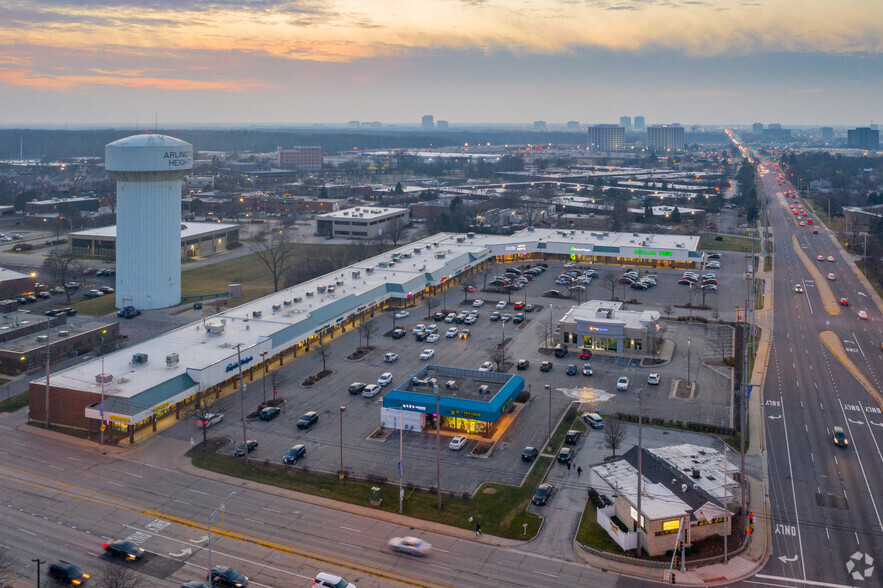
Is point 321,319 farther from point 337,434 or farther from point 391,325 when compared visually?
point 337,434

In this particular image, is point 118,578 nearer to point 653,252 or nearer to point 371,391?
point 371,391

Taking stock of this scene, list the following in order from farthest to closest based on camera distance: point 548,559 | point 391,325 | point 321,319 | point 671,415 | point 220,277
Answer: point 220,277 → point 391,325 → point 321,319 → point 671,415 → point 548,559

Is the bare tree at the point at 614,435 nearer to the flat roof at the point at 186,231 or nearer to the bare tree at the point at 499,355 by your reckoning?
the bare tree at the point at 499,355

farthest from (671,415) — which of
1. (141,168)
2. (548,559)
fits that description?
(141,168)

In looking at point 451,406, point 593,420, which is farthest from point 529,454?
point 593,420

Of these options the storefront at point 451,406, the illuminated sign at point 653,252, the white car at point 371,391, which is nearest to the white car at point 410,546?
the storefront at point 451,406
